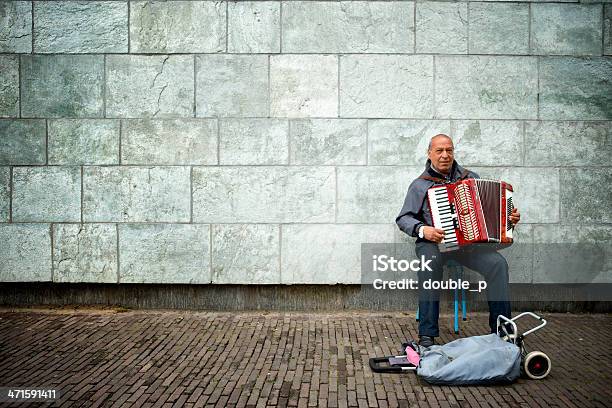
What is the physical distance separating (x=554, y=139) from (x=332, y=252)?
2.94 meters

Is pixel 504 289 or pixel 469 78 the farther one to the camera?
pixel 469 78

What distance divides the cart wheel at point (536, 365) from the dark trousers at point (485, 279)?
1.75ft

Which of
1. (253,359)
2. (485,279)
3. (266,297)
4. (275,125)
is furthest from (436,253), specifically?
(275,125)

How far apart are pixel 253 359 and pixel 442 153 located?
263 cm

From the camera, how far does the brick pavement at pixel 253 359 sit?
3461 millimetres

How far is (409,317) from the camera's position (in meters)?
5.45

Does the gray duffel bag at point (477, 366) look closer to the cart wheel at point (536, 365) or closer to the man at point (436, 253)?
the cart wheel at point (536, 365)

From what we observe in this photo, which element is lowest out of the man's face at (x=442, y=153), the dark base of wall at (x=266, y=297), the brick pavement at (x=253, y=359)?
the brick pavement at (x=253, y=359)

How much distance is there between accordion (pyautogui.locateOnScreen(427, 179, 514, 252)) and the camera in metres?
4.22

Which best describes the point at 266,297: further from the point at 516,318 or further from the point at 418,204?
the point at 516,318

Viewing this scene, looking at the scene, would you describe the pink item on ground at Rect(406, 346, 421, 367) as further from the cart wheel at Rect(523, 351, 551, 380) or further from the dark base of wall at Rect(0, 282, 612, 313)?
the dark base of wall at Rect(0, 282, 612, 313)

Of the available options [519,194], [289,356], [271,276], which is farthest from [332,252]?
[519,194]

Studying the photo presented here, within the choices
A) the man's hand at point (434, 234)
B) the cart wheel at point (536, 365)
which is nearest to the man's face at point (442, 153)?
the man's hand at point (434, 234)

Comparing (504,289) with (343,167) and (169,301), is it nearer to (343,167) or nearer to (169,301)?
(343,167)
